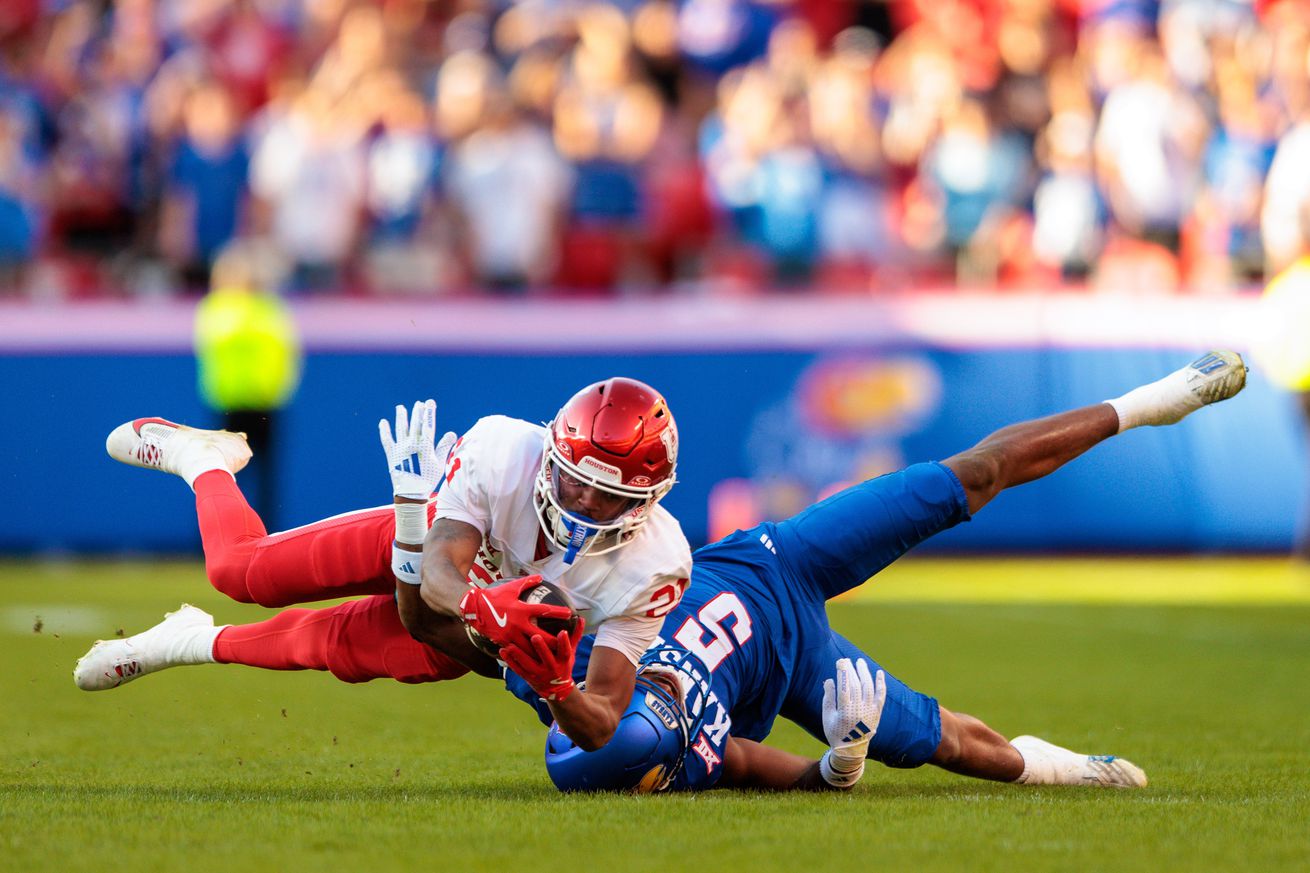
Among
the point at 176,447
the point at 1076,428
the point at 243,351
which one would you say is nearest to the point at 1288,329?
the point at 243,351

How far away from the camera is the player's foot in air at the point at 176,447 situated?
585cm

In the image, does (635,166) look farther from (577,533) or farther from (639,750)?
(639,750)

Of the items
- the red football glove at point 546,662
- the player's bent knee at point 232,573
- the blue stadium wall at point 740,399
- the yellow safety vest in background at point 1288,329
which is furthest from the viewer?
the blue stadium wall at point 740,399

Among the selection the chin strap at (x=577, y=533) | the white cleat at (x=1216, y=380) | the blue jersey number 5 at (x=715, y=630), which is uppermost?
the white cleat at (x=1216, y=380)

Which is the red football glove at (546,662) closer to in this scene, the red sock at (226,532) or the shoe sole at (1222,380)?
the red sock at (226,532)

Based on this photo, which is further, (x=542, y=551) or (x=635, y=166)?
(x=635, y=166)

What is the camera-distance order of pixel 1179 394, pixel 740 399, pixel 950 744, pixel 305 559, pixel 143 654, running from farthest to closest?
pixel 740 399
pixel 1179 394
pixel 143 654
pixel 305 559
pixel 950 744

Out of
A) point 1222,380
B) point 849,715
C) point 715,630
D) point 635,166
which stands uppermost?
point 635,166

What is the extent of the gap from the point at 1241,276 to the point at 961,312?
85.7 inches

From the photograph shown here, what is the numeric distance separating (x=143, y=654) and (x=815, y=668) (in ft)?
6.71

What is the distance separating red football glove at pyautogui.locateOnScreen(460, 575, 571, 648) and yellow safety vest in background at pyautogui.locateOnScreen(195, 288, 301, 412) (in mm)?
7771

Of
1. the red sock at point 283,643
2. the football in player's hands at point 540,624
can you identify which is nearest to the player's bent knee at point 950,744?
the football in player's hands at point 540,624

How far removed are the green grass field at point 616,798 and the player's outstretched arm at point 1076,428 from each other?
93 centimetres

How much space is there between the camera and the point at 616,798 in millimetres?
4629
